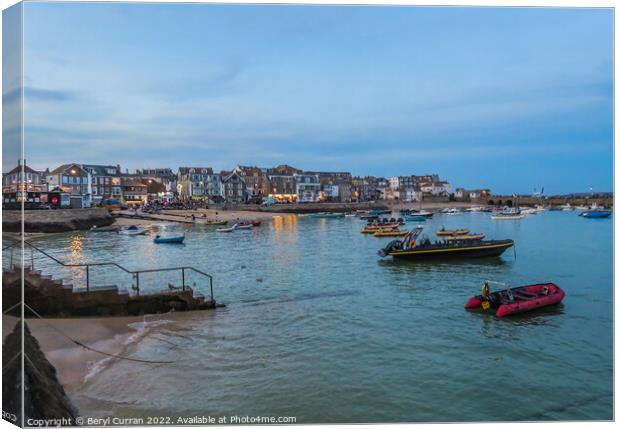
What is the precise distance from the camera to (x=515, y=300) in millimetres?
15164

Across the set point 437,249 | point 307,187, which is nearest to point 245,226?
point 437,249

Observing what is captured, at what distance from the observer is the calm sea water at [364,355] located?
8.43 metres

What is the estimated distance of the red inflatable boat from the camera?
47.6ft

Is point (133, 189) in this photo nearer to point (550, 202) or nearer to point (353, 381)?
point (353, 381)

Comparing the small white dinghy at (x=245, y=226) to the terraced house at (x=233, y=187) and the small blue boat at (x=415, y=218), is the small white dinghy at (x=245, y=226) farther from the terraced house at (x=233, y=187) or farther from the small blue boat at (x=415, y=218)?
the terraced house at (x=233, y=187)

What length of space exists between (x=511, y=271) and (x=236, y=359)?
17.8m

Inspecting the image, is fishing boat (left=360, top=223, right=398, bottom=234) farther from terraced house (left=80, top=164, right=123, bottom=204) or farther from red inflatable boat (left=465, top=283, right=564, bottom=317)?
red inflatable boat (left=465, top=283, right=564, bottom=317)

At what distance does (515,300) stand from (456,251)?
1236 cm

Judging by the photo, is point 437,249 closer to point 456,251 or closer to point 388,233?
point 456,251

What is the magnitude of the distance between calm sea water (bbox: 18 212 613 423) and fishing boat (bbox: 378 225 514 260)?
5172mm

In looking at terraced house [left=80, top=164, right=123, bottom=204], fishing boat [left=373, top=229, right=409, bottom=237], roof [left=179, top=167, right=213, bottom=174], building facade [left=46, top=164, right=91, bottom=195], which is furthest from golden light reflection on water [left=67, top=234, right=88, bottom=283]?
roof [left=179, top=167, right=213, bottom=174]

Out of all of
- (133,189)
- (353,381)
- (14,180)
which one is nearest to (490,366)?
(353,381)

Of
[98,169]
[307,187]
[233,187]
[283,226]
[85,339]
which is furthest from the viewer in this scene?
[307,187]

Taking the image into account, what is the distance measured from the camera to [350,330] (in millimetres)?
12688
